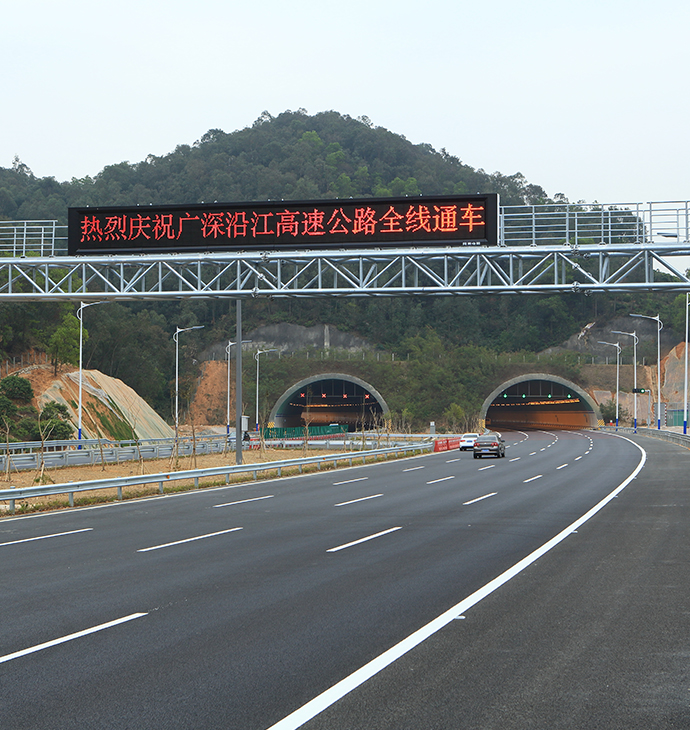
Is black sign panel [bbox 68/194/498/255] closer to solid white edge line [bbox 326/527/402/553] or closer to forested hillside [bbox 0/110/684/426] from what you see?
solid white edge line [bbox 326/527/402/553]

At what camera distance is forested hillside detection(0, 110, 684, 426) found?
102m

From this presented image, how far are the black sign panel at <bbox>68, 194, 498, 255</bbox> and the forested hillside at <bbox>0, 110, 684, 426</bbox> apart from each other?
46.0m

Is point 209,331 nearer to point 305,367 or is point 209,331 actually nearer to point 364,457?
point 305,367

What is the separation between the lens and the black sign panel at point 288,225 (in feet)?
73.1

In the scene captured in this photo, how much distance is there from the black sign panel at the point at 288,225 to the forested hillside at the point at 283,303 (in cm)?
4603

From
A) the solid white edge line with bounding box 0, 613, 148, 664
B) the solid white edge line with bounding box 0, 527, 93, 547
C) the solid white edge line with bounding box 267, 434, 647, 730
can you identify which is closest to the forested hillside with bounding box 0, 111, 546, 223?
the solid white edge line with bounding box 0, 527, 93, 547

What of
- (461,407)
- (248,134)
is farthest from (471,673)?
(248,134)

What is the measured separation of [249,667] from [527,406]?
392ft

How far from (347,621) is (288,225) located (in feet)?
50.4

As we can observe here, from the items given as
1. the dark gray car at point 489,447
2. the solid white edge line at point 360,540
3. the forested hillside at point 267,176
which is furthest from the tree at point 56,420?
the forested hillside at point 267,176

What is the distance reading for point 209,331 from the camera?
441ft

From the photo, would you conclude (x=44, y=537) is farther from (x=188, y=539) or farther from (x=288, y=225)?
(x=288, y=225)

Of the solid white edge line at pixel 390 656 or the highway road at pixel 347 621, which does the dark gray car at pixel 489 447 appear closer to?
the highway road at pixel 347 621

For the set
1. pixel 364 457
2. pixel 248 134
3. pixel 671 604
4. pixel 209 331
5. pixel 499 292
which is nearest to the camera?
pixel 671 604
